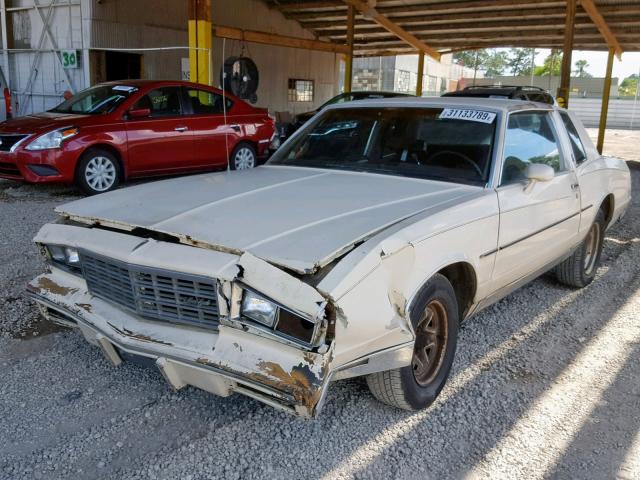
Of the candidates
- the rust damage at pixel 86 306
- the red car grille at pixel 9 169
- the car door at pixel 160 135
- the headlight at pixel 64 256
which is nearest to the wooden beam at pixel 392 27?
the car door at pixel 160 135

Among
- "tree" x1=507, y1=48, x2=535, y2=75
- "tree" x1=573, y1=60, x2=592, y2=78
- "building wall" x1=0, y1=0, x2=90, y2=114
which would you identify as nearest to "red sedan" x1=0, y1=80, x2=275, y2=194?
"building wall" x1=0, y1=0, x2=90, y2=114

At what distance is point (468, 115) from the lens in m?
3.82

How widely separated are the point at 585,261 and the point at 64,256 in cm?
411

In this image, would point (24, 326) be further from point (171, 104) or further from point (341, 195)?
point (171, 104)

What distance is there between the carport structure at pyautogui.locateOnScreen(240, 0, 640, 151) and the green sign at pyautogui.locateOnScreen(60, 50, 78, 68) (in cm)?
691

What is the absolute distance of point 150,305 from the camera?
8.70 ft

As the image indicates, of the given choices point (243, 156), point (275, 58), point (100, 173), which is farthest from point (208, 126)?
point (275, 58)

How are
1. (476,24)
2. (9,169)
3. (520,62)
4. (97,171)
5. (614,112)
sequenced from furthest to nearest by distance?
(520,62), (614,112), (476,24), (97,171), (9,169)

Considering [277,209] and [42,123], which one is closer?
[277,209]

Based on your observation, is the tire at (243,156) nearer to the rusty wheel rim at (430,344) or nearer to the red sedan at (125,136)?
the red sedan at (125,136)

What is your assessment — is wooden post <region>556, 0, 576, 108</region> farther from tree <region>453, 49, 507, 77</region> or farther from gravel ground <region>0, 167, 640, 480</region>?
tree <region>453, 49, 507, 77</region>

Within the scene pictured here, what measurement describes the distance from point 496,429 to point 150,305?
177 cm

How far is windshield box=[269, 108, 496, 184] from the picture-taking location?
3.68 meters

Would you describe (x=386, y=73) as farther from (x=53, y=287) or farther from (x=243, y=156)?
(x=53, y=287)
